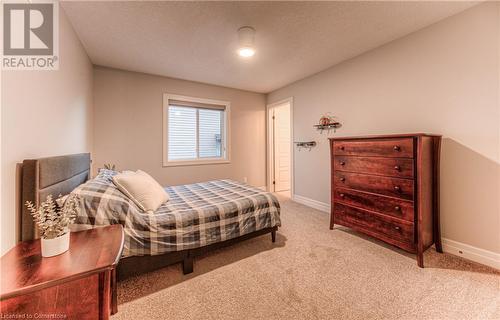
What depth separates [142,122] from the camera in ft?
11.6

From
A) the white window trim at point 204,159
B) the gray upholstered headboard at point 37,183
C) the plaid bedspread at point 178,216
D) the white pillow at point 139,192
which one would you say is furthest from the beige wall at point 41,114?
the white window trim at point 204,159

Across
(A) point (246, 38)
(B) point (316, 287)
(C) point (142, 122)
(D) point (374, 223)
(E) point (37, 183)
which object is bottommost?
(B) point (316, 287)

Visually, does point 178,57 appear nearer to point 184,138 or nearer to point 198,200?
point 184,138

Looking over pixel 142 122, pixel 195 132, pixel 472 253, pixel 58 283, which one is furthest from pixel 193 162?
pixel 472 253

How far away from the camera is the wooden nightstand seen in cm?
77

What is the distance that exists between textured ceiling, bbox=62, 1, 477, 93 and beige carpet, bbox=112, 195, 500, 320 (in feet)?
8.15

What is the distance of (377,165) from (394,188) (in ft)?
0.93

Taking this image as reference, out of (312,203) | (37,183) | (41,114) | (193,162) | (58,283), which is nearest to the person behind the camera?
(58,283)

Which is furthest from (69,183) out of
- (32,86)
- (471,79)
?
(471,79)

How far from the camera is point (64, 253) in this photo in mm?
1023

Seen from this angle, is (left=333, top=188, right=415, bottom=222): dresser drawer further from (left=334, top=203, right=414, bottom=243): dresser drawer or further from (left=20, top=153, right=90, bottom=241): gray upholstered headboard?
(left=20, top=153, right=90, bottom=241): gray upholstered headboard

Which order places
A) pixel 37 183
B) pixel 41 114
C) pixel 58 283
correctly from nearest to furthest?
1. pixel 58 283
2. pixel 37 183
3. pixel 41 114

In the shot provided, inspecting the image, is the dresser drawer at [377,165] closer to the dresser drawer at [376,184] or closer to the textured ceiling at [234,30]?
the dresser drawer at [376,184]

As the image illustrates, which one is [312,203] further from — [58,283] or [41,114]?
[41,114]
